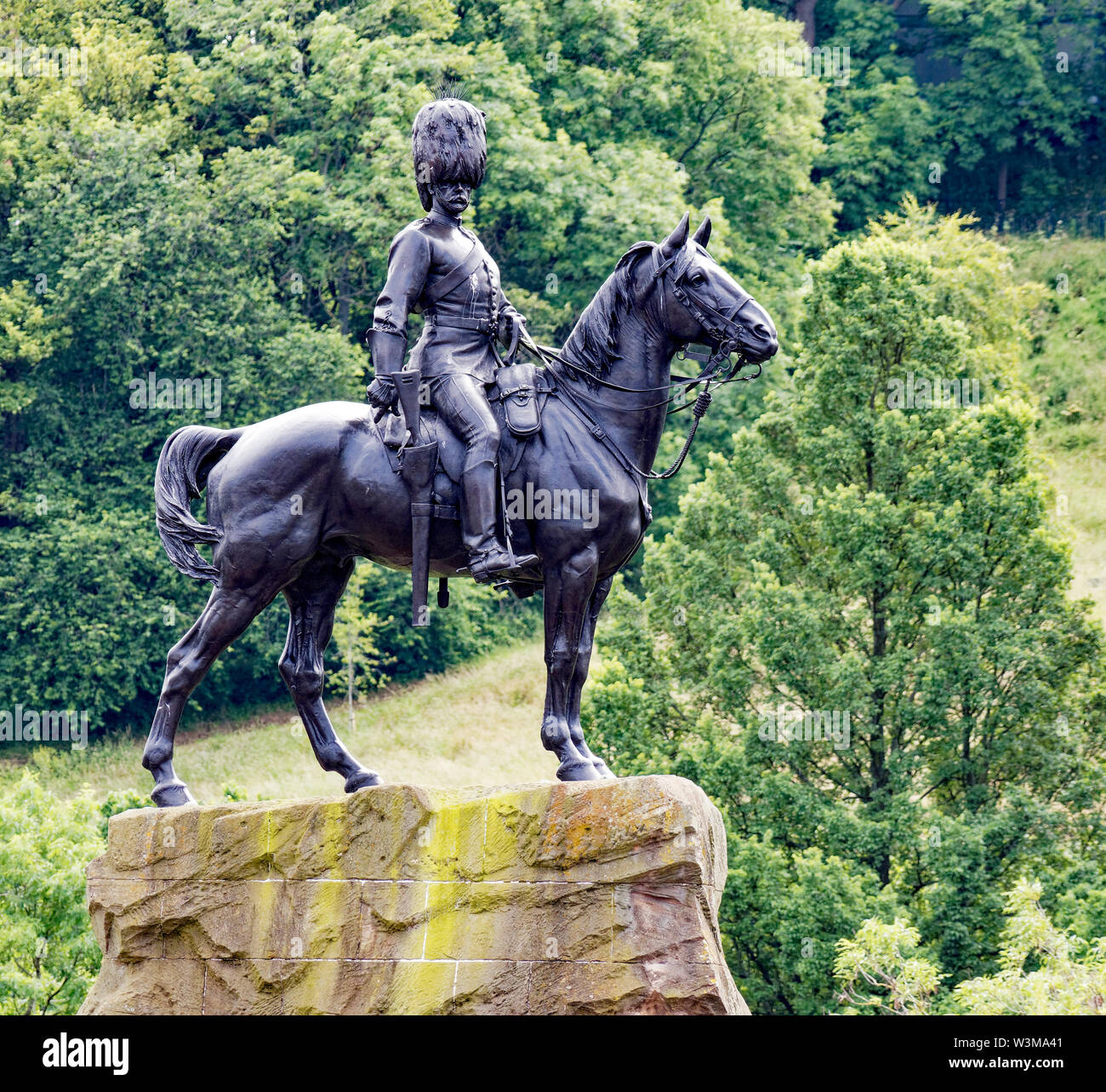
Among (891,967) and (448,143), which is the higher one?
(448,143)

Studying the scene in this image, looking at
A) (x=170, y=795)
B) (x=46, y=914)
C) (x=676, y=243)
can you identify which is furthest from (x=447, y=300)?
(x=46, y=914)

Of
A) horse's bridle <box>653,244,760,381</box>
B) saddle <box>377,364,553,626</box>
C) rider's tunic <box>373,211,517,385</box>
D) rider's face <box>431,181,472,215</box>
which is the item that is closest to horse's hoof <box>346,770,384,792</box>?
saddle <box>377,364,553,626</box>

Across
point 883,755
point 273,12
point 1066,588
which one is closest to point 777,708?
point 883,755

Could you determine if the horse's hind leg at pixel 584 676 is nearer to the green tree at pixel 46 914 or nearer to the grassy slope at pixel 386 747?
the green tree at pixel 46 914

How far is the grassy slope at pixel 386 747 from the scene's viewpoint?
102 feet

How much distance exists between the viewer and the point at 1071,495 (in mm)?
39688

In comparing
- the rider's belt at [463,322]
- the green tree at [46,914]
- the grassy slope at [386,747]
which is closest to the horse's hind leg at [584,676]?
the rider's belt at [463,322]

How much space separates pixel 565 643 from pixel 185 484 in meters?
2.91

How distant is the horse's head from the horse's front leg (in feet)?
5.28

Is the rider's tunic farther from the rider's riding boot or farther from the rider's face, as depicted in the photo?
the rider's riding boot

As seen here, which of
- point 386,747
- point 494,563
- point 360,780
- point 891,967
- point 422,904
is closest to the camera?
point 422,904

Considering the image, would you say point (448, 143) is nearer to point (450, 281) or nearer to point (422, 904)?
point (450, 281)

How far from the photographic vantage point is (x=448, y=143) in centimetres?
1304

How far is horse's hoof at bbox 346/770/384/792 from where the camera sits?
13.2 meters
